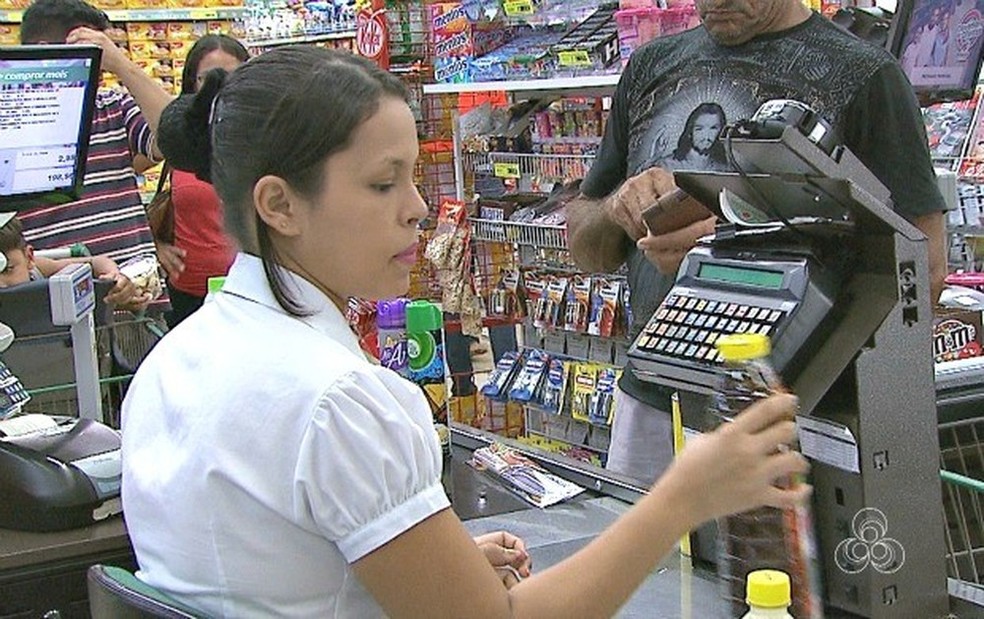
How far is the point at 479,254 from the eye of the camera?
15.0 ft

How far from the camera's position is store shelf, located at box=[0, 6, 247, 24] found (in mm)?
6426

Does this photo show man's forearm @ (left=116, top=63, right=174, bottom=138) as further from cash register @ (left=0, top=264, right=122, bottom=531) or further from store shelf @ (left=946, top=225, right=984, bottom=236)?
store shelf @ (left=946, top=225, right=984, bottom=236)

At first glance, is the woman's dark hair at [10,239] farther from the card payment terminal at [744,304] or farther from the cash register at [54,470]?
the card payment terminal at [744,304]

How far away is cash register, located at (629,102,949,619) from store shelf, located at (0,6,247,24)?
5.57 metres

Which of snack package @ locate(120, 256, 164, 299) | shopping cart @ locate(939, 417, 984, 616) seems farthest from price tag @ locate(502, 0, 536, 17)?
shopping cart @ locate(939, 417, 984, 616)

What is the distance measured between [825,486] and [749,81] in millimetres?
922

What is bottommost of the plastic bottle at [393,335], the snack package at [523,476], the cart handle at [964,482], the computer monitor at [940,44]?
the snack package at [523,476]

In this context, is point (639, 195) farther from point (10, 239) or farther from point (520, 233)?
point (520, 233)

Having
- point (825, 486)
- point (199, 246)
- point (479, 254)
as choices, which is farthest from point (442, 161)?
point (825, 486)

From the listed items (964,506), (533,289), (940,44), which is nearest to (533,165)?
(533,289)

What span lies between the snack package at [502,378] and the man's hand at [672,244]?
8.44 ft

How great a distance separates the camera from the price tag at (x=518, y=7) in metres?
4.21

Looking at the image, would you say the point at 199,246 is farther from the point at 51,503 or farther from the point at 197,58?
the point at 51,503

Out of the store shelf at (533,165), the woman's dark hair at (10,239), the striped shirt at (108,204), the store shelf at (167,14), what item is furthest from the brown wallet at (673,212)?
the store shelf at (167,14)
